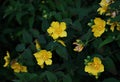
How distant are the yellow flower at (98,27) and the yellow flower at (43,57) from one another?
0.31 m

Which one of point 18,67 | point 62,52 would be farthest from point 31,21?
point 62,52

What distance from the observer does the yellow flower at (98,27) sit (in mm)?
2090

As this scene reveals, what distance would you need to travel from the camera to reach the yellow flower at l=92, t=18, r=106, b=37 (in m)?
2.09

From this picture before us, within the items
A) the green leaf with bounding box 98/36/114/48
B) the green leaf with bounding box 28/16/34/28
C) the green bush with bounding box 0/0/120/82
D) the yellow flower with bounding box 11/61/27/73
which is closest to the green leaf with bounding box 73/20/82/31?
the green bush with bounding box 0/0/120/82

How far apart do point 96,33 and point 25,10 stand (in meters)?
0.89

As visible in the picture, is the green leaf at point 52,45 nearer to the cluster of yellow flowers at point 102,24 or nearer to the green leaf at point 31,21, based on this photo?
the cluster of yellow flowers at point 102,24

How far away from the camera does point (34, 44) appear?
233 centimetres

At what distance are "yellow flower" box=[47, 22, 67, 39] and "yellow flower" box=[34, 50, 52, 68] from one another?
0.11 meters

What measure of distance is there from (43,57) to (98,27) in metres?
0.38

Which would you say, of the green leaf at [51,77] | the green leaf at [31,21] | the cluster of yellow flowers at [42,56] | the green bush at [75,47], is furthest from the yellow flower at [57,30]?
the green leaf at [31,21]

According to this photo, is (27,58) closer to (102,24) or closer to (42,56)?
(42,56)

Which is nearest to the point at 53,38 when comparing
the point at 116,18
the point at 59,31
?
the point at 59,31

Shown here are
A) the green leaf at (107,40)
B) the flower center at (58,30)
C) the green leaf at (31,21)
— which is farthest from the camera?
the green leaf at (31,21)

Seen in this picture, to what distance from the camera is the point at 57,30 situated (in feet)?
7.29
